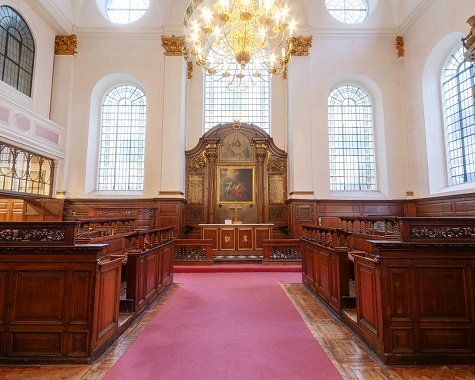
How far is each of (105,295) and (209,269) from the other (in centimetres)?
459

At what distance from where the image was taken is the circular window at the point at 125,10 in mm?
11148

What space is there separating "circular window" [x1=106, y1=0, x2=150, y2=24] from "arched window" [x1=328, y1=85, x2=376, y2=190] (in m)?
8.17

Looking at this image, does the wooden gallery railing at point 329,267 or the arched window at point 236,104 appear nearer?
the wooden gallery railing at point 329,267

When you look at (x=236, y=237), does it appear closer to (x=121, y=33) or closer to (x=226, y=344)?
(x=226, y=344)

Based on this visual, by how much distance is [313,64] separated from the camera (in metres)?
10.6

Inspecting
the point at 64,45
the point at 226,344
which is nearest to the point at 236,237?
the point at 226,344

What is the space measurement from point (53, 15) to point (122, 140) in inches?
178

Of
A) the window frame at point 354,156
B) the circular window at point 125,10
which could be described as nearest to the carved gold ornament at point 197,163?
the window frame at point 354,156

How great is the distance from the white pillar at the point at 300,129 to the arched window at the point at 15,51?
868 cm

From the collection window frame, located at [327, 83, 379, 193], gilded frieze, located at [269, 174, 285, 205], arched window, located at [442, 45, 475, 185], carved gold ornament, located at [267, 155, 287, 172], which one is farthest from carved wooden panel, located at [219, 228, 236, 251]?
arched window, located at [442, 45, 475, 185]

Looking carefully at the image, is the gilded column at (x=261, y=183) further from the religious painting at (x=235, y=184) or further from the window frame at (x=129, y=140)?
the window frame at (x=129, y=140)

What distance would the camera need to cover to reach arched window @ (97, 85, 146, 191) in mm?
10844

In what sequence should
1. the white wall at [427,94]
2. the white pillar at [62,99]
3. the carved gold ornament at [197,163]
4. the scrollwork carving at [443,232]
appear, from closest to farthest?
the scrollwork carving at [443,232] < the white wall at [427,94] < the white pillar at [62,99] < the carved gold ornament at [197,163]

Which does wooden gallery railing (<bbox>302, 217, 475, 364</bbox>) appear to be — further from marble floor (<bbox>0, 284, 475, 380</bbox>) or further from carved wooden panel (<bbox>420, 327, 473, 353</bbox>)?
marble floor (<bbox>0, 284, 475, 380</bbox>)
